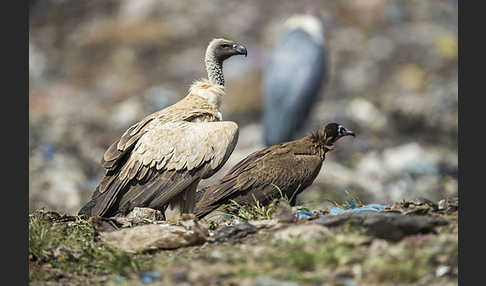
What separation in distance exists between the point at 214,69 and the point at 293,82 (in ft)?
25.4

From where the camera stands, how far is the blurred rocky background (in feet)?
51.6

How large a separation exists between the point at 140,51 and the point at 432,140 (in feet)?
26.0

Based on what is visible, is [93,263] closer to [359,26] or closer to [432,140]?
[432,140]

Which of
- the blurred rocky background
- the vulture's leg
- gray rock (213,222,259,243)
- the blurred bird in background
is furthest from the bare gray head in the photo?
the blurred bird in background

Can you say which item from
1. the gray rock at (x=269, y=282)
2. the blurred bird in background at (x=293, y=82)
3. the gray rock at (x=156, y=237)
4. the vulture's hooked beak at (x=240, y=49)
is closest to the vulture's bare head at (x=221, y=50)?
the vulture's hooked beak at (x=240, y=49)

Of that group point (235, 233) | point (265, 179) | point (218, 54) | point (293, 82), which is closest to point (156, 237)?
point (235, 233)

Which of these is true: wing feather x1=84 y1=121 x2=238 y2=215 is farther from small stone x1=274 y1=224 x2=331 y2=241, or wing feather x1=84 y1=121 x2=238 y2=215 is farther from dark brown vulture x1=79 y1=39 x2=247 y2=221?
small stone x1=274 y1=224 x2=331 y2=241

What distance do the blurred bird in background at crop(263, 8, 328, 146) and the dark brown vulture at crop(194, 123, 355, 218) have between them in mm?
7236

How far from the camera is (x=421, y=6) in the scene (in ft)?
75.9

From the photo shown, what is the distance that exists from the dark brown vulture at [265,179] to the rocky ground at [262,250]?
77 cm

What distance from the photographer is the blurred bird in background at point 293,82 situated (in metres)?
16.2

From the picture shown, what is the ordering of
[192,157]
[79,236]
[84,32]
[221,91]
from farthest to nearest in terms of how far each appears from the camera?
1. [84,32]
2. [221,91]
3. [192,157]
4. [79,236]

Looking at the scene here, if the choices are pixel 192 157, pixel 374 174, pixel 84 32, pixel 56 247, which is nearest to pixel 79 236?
pixel 56 247

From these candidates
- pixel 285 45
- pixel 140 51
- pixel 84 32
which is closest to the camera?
pixel 285 45
